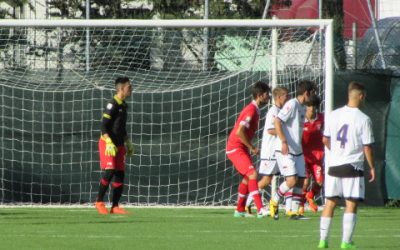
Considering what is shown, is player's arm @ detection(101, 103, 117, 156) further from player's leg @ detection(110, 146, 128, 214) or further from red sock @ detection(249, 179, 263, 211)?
red sock @ detection(249, 179, 263, 211)

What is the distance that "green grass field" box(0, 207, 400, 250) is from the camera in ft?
39.8

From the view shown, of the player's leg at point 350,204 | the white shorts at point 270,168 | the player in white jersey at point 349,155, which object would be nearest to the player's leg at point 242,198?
the white shorts at point 270,168

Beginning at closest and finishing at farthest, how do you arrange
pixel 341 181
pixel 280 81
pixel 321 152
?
pixel 341 181 → pixel 321 152 → pixel 280 81

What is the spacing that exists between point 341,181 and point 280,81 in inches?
292

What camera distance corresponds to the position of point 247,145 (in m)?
15.9

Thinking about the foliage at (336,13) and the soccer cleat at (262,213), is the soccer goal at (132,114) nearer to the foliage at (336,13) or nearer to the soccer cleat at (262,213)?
the soccer cleat at (262,213)

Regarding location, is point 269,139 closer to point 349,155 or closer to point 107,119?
point 107,119

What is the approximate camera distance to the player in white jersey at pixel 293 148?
15.5 m

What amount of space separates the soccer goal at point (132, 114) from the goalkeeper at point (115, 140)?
8.44 ft

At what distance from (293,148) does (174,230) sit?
247 cm

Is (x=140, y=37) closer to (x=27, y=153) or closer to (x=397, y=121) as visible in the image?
(x=27, y=153)

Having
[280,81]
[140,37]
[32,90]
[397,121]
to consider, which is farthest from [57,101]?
[397,121]

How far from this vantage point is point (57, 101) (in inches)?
757

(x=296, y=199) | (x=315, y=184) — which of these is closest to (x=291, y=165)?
(x=296, y=199)
